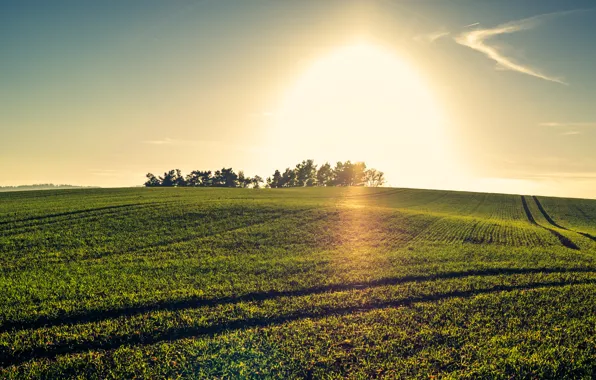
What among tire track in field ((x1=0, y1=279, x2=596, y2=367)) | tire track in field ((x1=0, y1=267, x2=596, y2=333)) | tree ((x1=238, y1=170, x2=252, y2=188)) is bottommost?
tire track in field ((x1=0, y1=279, x2=596, y2=367))

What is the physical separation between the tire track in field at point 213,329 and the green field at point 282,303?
0.21 ft

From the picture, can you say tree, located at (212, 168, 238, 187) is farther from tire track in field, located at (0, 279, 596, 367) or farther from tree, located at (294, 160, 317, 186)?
tire track in field, located at (0, 279, 596, 367)

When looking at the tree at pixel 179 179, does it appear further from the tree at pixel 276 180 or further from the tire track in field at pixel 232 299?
the tire track in field at pixel 232 299

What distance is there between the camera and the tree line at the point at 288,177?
15962cm

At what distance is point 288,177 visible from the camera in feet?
546

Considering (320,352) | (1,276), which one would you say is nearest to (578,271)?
(320,352)

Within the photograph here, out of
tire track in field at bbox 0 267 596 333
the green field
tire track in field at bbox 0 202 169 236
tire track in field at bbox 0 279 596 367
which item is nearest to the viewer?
the green field

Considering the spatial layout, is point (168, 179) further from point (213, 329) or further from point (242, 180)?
point (213, 329)

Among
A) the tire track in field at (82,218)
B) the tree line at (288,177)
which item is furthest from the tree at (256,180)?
the tire track in field at (82,218)

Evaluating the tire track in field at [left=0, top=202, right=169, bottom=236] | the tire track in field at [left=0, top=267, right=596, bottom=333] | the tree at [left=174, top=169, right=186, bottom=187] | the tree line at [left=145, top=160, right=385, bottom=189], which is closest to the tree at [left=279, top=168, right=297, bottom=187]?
the tree line at [left=145, top=160, right=385, bottom=189]

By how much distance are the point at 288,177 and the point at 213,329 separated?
501 ft

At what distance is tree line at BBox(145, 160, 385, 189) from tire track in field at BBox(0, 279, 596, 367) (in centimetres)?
14789

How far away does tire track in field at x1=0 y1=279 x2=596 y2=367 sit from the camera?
12383 mm

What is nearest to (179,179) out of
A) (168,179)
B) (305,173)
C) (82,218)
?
(168,179)
